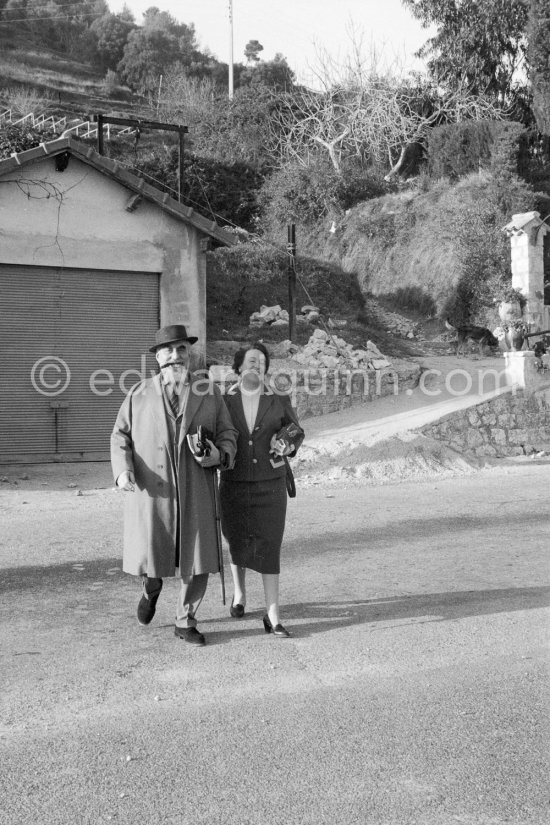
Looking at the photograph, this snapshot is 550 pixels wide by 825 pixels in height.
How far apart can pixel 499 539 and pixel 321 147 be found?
94.0 ft

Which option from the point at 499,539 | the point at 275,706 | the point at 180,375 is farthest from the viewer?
the point at 499,539

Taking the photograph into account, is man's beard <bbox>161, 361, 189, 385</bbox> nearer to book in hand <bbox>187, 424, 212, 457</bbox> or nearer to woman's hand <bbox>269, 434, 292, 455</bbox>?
book in hand <bbox>187, 424, 212, 457</bbox>

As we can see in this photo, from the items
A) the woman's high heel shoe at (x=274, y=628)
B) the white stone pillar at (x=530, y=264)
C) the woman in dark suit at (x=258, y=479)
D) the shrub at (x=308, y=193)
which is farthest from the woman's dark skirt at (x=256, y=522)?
the shrub at (x=308, y=193)

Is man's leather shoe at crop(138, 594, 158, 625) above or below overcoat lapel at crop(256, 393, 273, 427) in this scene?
below

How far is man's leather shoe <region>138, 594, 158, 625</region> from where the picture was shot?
17.7 ft

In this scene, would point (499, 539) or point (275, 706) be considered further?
point (499, 539)

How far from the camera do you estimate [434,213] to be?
97.2 ft

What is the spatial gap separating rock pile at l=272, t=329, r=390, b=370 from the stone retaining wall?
7.59 ft

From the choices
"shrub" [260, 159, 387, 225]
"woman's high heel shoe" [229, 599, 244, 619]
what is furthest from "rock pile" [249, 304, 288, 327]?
"woman's high heel shoe" [229, 599, 244, 619]

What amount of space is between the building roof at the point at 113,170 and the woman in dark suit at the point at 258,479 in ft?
30.4

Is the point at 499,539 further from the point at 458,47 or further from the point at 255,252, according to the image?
the point at 458,47

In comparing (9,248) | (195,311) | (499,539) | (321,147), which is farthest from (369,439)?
(321,147)

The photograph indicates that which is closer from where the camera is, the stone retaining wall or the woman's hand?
the woman's hand

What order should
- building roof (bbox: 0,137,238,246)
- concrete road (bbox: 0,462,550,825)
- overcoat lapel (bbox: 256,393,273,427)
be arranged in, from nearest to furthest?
concrete road (bbox: 0,462,550,825)
overcoat lapel (bbox: 256,393,273,427)
building roof (bbox: 0,137,238,246)
